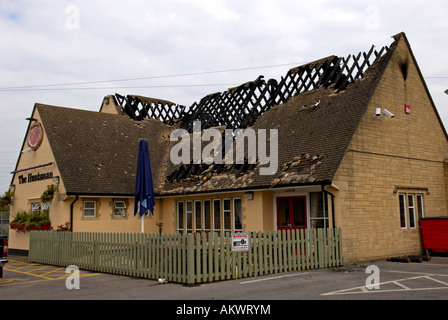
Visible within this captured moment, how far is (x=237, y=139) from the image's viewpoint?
882 inches

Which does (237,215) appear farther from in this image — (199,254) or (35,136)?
(35,136)

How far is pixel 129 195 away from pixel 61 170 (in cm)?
360

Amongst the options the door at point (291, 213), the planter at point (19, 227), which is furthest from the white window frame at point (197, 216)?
the planter at point (19, 227)

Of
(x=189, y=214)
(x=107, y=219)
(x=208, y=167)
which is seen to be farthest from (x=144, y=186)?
(x=107, y=219)

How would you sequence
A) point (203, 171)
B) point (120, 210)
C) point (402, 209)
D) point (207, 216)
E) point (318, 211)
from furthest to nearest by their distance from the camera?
1. point (120, 210)
2. point (203, 171)
3. point (207, 216)
4. point (402, 209)
5. point (318, 211)

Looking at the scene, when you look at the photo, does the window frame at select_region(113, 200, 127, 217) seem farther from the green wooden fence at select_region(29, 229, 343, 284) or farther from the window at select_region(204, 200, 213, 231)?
the green wooden fence at select_region(29, 229, 343, 284)

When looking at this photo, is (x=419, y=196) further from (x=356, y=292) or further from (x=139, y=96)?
(x=139, y=96)

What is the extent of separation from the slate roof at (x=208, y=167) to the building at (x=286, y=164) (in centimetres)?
7

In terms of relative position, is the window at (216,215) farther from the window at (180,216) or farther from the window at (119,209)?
the window at (119,209)

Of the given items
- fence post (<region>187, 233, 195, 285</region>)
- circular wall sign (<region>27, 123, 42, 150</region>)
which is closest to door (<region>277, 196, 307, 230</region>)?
fence post (<region>187, 233, 195, 285</region>)

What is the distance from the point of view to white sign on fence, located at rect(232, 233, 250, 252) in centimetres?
1233

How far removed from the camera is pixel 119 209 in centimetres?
2325

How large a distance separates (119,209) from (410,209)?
1434 cm

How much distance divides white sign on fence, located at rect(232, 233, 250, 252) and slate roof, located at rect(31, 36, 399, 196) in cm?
403
